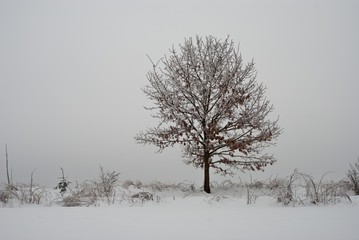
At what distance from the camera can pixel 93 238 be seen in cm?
236

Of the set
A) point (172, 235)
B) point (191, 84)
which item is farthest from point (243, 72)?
point (172, 235)

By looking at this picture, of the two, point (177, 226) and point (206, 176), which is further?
point (206, 176)

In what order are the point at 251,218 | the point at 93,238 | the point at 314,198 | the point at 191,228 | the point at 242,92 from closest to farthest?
the point at 93,238 < the point at 191,228 < the point at 251,218 < the point at 314,198 < the point at 242,92

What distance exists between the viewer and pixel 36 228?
8.75ft

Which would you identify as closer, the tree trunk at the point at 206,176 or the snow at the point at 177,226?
the snow at the point at 177,226

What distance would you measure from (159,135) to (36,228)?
803 centimetres

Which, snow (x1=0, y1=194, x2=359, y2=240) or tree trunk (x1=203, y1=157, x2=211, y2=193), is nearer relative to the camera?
snow (x1=0, y1=194, x2=359, y2=240)

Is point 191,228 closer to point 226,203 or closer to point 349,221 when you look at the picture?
point 349,221

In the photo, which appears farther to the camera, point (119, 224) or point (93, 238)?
point (119, 224)

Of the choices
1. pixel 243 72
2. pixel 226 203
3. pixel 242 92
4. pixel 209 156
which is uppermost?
pixel 243 72

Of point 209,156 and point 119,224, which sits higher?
point 209,156

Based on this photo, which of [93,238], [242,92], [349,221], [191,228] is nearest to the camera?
[93,238]

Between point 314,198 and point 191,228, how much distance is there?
315cm

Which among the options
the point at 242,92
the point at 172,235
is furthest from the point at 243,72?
the point at 172,235
